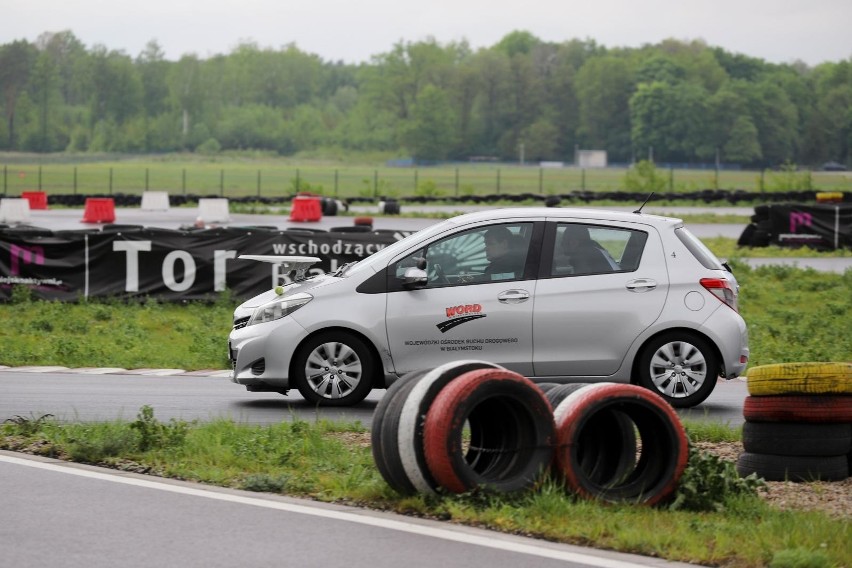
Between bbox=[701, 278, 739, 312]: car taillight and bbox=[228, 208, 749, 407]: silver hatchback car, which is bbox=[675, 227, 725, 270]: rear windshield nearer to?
bbox=[228, 208, 749, 407]: silver hatchback car

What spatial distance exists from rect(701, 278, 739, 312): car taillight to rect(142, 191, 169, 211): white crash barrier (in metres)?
43.2

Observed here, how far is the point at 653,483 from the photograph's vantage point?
7.79 m

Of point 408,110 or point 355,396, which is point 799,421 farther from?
point 408,110

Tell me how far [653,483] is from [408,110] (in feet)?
583

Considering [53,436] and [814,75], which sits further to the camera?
[814,75]

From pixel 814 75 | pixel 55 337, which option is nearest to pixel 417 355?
pixel 55 337

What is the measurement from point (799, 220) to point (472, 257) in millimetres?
24512

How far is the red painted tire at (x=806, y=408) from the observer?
8.31 metres

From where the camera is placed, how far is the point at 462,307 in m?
11.6

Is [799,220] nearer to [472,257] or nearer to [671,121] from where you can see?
[472,257]

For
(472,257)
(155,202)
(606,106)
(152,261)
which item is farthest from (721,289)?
(606,106)

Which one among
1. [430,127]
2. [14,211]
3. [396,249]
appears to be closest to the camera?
[396,249]

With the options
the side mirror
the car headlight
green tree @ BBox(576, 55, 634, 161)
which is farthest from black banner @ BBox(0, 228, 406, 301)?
green tree @ BBox(576, 55, 634, 161)

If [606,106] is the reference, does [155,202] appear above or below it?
below
